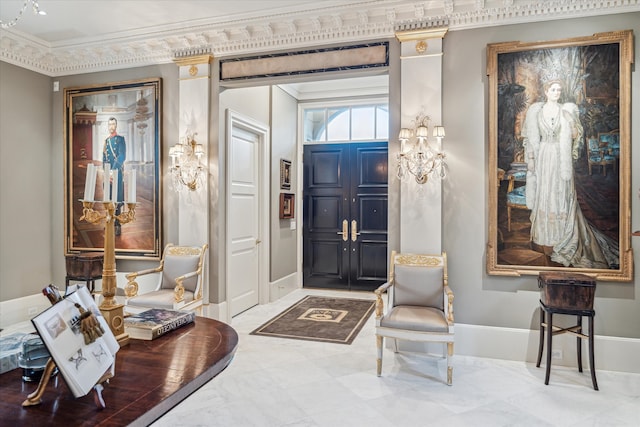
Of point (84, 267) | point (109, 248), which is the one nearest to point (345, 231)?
point (84, 267)

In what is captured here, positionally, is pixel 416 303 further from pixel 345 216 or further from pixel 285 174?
pixel 285 174

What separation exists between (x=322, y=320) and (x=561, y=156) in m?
3.01

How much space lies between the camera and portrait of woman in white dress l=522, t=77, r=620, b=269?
3.35 m

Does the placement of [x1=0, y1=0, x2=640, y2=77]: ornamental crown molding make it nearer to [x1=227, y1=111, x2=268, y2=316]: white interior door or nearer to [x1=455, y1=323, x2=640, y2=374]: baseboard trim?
[x1=227, y1=111, x2=268, y2=316]: white interior door

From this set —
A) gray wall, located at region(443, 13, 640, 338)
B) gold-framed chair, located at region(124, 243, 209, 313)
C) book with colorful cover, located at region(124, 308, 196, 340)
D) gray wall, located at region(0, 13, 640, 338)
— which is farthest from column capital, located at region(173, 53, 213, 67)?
book with colorful cover, located at region(124, 308, 196, 340)

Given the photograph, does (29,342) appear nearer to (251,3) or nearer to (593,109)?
(251,3)

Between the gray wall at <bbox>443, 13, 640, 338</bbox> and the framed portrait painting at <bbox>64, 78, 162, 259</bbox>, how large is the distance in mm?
3105

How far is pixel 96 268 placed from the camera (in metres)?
4.37

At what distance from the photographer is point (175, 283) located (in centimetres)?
405

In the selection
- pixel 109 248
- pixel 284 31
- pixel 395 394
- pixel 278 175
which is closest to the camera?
pixel 109 248

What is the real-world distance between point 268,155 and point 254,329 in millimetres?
2328

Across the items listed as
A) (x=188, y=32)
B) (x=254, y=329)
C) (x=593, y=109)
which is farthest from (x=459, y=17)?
(x=254, y=329)

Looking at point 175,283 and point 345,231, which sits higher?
point 345,231

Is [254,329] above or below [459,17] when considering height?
below
